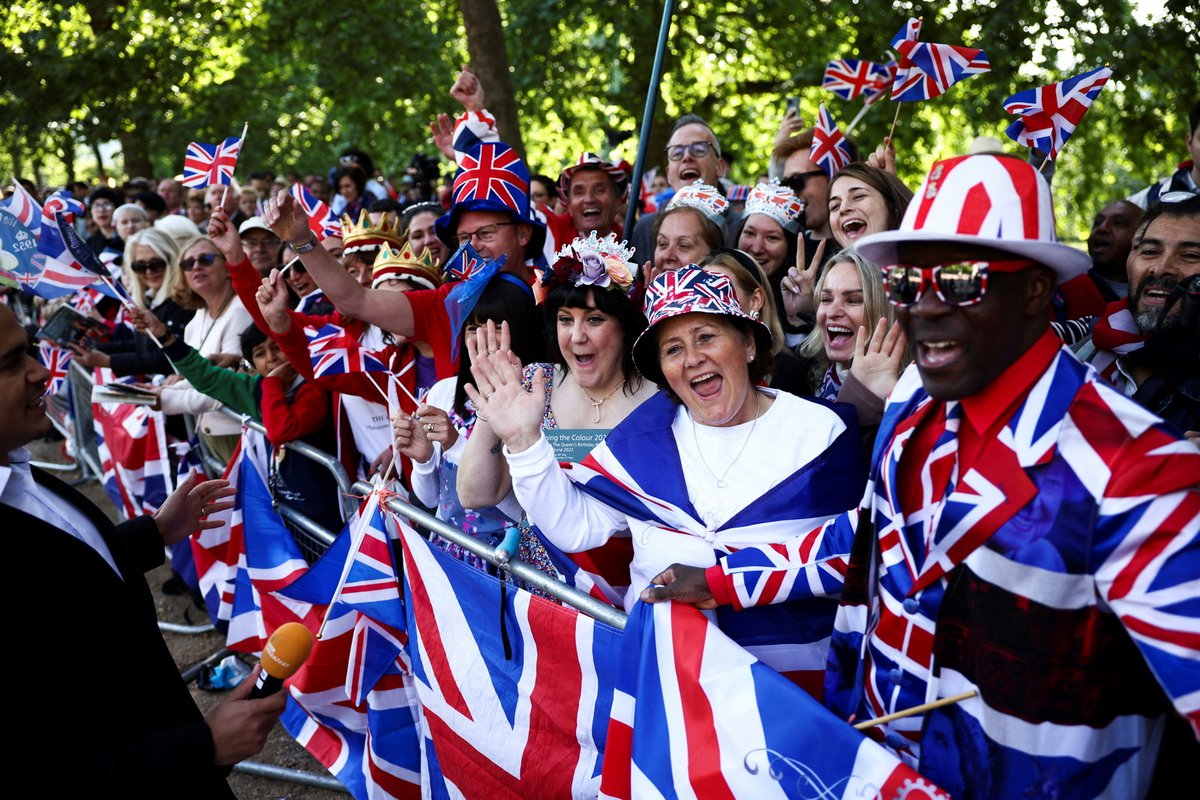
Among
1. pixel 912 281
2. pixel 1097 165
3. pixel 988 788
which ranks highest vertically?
pixel 1097 165

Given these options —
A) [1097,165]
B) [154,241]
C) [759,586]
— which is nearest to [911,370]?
[759,586]

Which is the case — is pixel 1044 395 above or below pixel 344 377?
above

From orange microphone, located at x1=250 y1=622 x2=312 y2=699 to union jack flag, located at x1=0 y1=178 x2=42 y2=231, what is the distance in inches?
119

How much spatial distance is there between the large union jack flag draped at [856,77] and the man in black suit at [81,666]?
5477 mm

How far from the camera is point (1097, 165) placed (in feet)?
44.2

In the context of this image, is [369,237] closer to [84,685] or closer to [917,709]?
[84,685]

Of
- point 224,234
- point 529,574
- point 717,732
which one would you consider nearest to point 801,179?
point 224,234

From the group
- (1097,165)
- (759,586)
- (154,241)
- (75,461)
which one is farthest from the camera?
(1097,165)

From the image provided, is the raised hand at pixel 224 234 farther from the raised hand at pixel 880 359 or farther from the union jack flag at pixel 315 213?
the raised hand at pixel 880 359

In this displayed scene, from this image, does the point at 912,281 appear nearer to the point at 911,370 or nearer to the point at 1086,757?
the point at 911,370

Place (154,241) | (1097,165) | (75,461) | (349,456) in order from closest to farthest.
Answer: (349,456), (154,241), (75,461), (1097,165)

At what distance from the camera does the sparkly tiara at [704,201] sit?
5.25m

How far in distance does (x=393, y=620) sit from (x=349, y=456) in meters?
A: 1.47

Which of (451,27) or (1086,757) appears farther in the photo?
(451,27)
